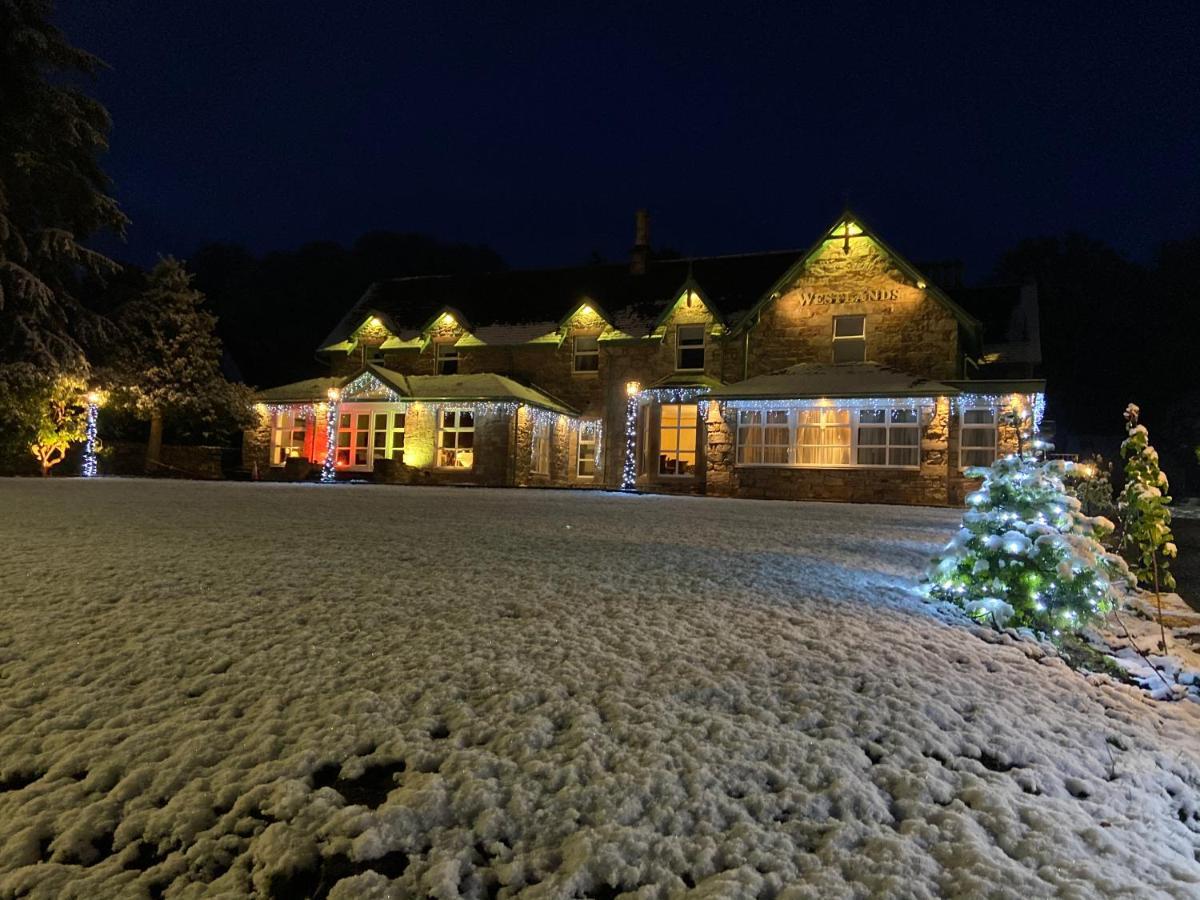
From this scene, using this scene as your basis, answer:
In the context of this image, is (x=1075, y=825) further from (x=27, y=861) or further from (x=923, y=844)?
(x=27, y=861)

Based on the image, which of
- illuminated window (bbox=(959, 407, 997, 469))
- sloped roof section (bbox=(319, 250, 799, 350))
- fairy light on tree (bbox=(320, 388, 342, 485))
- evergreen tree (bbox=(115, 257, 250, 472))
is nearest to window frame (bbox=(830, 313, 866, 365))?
illuminated window (bbox=(959, 407, 997, 469))

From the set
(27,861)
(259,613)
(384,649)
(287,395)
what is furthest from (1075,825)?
(287,395)

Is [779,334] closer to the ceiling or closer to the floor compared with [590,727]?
closer to the ceiling

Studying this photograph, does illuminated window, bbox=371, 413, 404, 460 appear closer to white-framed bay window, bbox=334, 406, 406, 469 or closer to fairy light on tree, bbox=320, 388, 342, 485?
white-framed bay window, bbox=334, 406, 406, 469

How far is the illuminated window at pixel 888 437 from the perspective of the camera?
18.3m

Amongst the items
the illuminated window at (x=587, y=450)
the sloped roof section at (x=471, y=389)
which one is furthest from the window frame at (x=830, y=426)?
the sloped roof section at (x=471, y=389)

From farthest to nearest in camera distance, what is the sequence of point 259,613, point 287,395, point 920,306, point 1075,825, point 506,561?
1. point 287,395
2. point 920,306
3. point 506,561
4. point 259,613
5. point 1075,825

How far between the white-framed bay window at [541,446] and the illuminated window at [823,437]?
7.71 meters

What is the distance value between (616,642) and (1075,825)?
1.97m

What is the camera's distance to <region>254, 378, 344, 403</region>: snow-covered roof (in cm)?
2352

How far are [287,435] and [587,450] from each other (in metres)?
10.2

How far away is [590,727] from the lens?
2648 millimetres

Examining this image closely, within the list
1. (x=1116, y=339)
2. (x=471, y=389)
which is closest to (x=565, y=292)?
(x=471, y=389)

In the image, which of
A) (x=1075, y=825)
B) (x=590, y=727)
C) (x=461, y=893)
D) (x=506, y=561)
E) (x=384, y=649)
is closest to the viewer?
(x=461, y=893)
